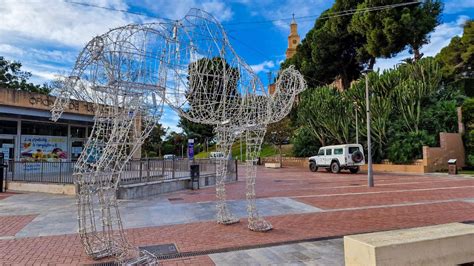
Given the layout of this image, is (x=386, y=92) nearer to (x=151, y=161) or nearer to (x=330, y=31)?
(x=330, y=31)

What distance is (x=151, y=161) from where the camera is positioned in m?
12.4

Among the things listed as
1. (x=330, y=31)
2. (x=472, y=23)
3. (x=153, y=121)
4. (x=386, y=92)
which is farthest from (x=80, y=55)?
(x=472, y=23)

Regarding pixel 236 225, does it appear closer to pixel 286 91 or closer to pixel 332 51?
pixel 286 91

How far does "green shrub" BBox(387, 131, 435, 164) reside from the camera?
22.1m

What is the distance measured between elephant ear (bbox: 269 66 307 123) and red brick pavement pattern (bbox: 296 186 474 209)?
3.81m

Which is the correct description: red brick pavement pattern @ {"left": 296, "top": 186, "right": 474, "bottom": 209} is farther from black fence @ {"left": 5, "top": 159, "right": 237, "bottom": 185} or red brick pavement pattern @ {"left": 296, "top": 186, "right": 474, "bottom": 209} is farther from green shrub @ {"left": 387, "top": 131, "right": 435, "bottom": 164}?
green shrub @ {"left": 387, "top": 131, "right": 435, "bottom": 164}

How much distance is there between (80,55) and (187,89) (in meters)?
1.60

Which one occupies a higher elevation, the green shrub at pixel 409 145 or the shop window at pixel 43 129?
the shop window at pixel 43 129

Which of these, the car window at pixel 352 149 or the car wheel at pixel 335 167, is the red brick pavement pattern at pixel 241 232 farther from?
the car wheel at pixel 335 167

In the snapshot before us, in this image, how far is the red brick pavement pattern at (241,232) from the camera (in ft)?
17.1

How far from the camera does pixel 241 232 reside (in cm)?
632

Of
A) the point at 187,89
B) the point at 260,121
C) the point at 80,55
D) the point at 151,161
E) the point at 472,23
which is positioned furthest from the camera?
the point at 472,23

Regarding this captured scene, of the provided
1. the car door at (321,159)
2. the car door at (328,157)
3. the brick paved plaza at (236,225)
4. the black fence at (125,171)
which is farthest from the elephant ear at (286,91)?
the car door at (321,159)

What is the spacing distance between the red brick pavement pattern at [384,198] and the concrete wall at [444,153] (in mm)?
9612
